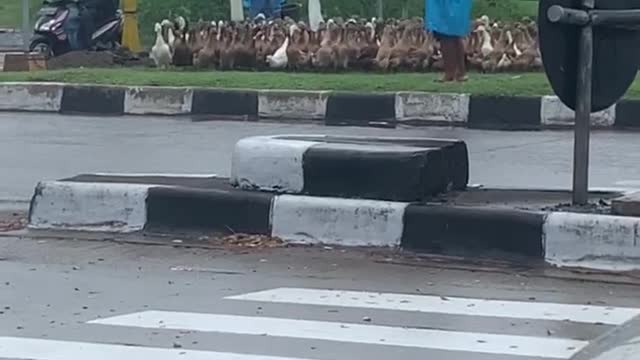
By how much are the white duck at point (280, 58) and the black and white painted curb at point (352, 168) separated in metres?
8.87

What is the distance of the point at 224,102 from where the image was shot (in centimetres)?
1565

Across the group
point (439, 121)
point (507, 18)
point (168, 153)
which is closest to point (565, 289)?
point (168, 153)

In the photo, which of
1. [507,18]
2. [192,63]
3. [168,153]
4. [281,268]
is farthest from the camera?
[507,18]

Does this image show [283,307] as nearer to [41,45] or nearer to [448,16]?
[448,16]

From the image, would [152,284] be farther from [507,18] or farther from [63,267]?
[507,18]

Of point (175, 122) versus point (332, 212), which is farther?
point (175, 122)

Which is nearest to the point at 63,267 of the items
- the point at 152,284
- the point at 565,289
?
the point at 152,284

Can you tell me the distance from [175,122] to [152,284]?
302 inches

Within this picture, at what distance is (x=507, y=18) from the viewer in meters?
25.0

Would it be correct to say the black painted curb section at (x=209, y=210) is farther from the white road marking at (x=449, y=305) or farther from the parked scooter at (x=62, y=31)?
the parked scooter at (x=62, y=31)

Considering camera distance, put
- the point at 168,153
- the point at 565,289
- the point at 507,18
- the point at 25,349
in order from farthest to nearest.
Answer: the point at 507,18 < the point at 168,153 < the point at 565,289 < the point at 25,349

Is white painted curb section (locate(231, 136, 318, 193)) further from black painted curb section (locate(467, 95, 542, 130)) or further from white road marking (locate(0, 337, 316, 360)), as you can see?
black painted curb section (locate(467, 95, 542, 130))

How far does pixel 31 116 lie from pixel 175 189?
7.60m

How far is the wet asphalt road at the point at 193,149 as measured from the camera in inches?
417
